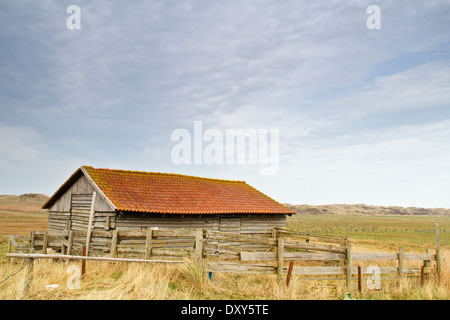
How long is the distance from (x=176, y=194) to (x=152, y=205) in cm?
329

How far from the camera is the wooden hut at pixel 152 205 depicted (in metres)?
17.9

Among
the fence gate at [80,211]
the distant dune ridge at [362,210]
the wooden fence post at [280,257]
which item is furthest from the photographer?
the distant dune ridge at [362,210]

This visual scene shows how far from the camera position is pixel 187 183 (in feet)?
81.3

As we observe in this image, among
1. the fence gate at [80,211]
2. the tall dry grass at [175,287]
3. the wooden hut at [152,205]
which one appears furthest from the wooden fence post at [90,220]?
the tall dry grass at [175,287]

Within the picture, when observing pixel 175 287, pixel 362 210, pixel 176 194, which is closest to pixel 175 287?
pixel 175 287

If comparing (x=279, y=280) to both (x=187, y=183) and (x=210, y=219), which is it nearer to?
(x=210, y=219)

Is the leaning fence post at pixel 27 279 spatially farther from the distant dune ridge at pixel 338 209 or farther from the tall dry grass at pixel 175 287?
the distant dune ridge at pixel 338 209

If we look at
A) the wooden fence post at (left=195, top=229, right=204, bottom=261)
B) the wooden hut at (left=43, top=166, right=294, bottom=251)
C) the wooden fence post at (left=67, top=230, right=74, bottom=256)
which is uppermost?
the wooden hut at (left=43, top=166, right=294, bottom=251)

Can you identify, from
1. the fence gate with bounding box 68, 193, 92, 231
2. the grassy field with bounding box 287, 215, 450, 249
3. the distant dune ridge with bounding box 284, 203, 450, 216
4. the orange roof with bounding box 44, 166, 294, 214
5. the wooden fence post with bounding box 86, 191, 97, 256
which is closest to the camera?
the wooden fence post with bounding box 86, 191, 97, 256

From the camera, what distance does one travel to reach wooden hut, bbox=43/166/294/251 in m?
17.9

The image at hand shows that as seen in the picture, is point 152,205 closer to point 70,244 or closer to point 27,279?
point 70,244

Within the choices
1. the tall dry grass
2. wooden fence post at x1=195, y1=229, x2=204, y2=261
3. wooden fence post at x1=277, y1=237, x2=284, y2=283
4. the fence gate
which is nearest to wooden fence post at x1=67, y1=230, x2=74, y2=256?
the fence gate

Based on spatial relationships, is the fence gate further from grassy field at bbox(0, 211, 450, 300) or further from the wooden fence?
grassy field at bbox(0, 211, 450, 300)
